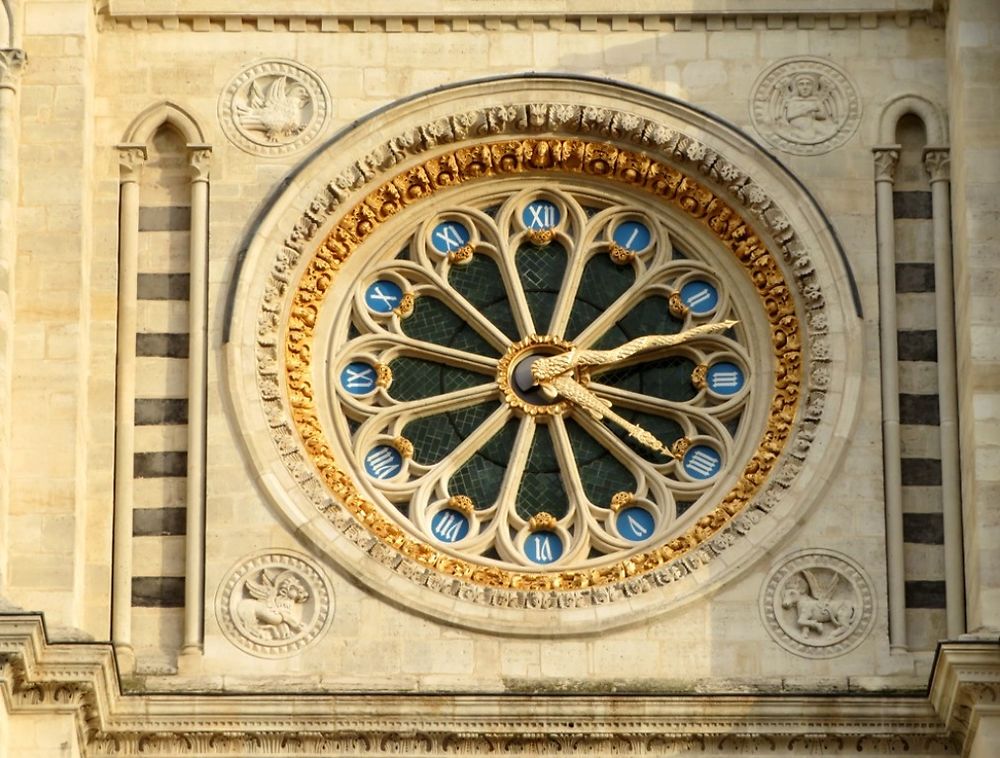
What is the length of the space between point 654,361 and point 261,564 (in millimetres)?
2877

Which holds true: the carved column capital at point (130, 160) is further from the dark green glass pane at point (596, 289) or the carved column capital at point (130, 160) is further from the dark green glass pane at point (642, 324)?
the dark green glass pane at point (642, 324)

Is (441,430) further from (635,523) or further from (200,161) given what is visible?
(200,161)

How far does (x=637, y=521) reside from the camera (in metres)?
26.2

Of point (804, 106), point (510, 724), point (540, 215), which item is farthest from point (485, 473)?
point (804, 106)

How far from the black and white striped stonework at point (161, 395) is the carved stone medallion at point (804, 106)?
3.70 metres

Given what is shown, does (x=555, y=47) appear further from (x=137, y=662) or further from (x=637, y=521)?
(x=137, y=662)

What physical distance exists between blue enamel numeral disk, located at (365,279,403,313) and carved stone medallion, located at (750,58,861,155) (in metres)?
2.51

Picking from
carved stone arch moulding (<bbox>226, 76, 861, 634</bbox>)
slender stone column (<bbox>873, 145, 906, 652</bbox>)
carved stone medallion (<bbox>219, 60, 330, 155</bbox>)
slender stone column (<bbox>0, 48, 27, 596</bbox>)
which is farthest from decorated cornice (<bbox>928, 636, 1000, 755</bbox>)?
slender stone column (<bbox>0, 48, 27, 596</bbox>)

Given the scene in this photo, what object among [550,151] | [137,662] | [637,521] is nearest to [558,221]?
[550,151]

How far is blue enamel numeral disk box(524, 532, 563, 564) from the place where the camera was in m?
26.0

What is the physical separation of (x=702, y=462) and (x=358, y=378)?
2220 millimetres

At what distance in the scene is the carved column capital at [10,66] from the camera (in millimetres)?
26062

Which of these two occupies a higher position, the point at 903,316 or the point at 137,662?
the point at 903,316

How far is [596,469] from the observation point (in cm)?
2631
